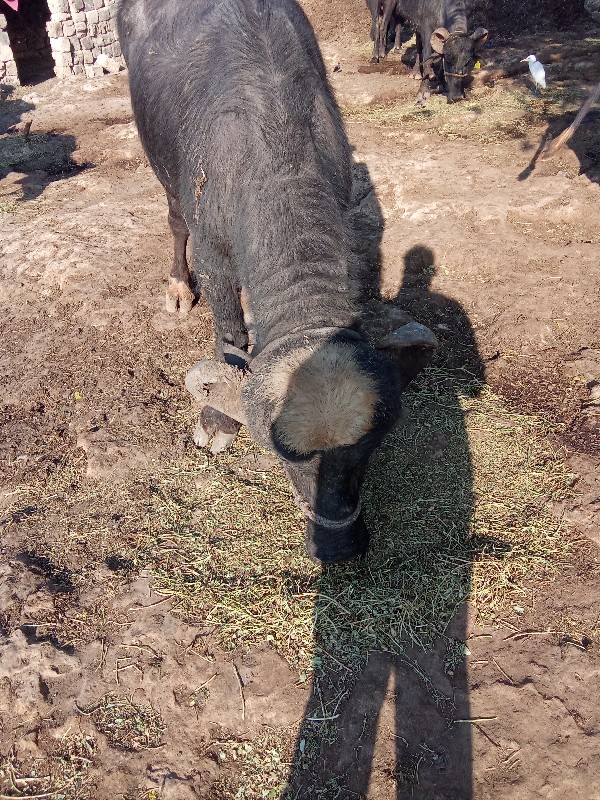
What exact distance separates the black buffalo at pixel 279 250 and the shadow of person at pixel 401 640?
1.10 feet

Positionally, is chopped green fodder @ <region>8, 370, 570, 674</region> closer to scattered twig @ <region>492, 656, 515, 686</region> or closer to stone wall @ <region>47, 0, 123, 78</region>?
scattered twig @ <region>492, 656, 515, 686</region>

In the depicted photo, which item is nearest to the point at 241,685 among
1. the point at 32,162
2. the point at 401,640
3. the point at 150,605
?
the point at 150,605

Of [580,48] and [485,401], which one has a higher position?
[580,48]

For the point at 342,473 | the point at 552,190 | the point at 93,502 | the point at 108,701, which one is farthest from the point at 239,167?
the point at 552,190

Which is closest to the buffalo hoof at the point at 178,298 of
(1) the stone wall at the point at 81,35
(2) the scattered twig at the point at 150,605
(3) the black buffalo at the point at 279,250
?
(3) the black buffalo at the point at 279,250

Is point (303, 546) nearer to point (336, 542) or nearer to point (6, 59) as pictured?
point (336, 542)

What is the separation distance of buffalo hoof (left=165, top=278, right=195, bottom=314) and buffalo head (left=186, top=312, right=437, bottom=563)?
292cm

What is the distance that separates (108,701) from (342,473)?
1.61m

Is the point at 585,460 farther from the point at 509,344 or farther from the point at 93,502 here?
the point at 93,502

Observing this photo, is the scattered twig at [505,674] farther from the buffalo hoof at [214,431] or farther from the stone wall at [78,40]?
the stone wall at [78,40]

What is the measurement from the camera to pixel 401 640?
3.02 meters

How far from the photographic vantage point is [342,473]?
8.99ft

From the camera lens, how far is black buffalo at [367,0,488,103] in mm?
10234

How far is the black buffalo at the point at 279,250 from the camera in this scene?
101 inches
